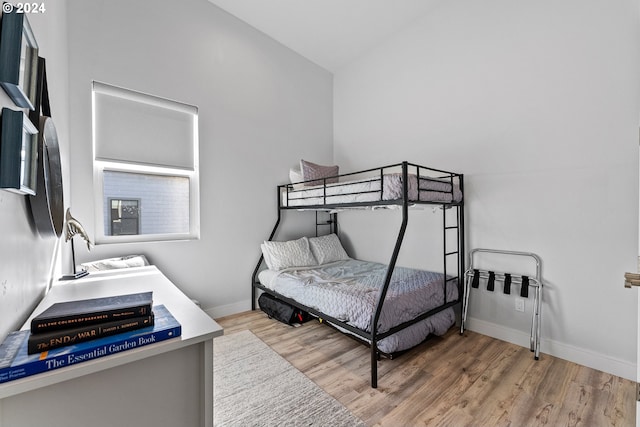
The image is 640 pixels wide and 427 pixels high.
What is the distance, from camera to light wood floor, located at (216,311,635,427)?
1.50 metres

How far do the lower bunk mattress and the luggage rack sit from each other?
13 cm

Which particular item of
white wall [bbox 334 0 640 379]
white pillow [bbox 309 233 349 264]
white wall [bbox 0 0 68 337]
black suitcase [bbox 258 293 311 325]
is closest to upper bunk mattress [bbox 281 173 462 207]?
white wall [bbox 334 0 640 379]

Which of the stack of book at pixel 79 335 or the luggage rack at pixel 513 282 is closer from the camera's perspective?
the stack of book at pixel 79 335

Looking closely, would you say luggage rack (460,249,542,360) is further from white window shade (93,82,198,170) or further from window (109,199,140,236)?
window (109,199,140,236)

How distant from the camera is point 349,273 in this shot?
9.31 ft

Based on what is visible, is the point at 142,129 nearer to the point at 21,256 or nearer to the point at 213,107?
the point at 213,107

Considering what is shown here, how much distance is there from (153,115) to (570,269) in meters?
3.76

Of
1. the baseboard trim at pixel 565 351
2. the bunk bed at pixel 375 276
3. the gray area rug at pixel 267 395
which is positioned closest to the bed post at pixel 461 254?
the bunk bed at pixel 375 276

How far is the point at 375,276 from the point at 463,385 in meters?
1.13

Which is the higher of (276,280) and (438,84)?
(438,84)

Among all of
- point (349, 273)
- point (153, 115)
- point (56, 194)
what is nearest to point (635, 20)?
point (349, 273)

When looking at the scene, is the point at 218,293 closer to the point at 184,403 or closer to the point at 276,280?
the point at 276,280

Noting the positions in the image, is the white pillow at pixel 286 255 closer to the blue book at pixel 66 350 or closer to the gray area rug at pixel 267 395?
the gray area rug at pixel 267 395

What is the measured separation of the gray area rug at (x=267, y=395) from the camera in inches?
58.2
